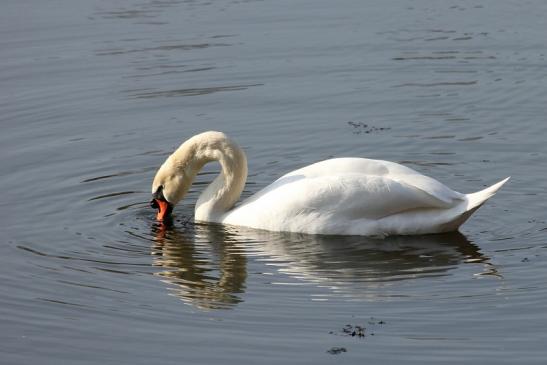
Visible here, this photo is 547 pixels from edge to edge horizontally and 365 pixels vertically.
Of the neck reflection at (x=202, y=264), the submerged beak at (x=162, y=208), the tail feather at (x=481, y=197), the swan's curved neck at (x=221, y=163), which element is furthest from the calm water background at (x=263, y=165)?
the tail feather at (x=481, y=197)

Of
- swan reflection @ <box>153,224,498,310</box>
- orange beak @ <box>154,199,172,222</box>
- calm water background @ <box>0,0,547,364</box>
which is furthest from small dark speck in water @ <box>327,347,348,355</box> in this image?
orange beak @ <box>154,199,172,222</box>

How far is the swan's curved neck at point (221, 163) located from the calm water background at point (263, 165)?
0.25 metres

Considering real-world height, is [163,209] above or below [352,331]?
above

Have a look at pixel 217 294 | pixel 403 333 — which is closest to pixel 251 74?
pixel 217 294

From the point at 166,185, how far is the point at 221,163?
24.2 inches

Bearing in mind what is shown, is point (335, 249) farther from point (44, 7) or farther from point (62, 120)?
point (44, 7)

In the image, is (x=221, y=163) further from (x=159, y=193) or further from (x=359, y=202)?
(x=359, y=202)

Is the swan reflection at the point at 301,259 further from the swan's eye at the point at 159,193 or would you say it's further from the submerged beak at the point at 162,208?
the swan's eye at the point at 159,193

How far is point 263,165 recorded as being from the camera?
1482cm

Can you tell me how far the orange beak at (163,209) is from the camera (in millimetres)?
13523

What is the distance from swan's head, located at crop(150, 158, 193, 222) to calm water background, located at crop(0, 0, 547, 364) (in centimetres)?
21

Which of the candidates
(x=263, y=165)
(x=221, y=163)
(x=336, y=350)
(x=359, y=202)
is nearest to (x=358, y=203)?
(x=359, y=202)

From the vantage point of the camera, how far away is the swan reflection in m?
11.2

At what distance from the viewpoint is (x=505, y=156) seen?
1456cm
